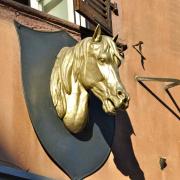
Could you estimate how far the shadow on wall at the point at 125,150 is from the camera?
817 centimetres

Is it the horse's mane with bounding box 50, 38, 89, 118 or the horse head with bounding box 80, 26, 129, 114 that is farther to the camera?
the horse's mane with bounding box 50, 38, 89, 118

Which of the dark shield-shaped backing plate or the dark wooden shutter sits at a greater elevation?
the dark wooden shutter

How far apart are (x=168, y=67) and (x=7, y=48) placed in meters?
2.60

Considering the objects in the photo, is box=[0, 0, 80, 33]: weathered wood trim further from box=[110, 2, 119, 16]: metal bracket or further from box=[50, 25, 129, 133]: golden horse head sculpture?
box=[110, 2, 119, 16]: metal bracket

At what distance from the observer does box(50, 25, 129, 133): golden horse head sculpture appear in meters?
7.49

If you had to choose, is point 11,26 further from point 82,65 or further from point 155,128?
point 155,128

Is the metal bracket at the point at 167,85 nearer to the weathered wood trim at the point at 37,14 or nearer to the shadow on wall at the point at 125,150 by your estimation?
the shadow on wall at the point at 125,150

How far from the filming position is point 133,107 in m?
8.62

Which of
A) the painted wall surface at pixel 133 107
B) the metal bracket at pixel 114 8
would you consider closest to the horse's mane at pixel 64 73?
the painted wall surface at pixel 133 107

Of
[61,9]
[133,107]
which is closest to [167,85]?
[133,107]

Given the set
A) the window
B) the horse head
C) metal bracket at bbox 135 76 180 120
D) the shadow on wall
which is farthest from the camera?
metal bracket at bbox 135 76 180 120

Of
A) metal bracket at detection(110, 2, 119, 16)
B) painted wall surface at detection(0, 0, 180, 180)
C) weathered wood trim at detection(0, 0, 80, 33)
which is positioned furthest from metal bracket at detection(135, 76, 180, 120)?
weathered wood trim at detection(0, 0, 80, 33)

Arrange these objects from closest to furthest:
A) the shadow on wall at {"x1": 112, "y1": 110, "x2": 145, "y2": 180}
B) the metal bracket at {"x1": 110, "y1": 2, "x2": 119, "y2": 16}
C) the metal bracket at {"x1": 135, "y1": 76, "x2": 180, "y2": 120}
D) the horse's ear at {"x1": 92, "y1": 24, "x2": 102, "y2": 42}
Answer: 1. the horse's ear at {"x1": 92, "y1": 24, "x2": 102, "y2": 42}
2. the shadow on wall at {"x1": 112, "y1": 110, "x2": 145, "y2": 180}
3. the metal bracket at {"x1": 135, "y1": 76, "x2": 180, "y2": 120}
4. the metal bracket at {"x1": 110, "y1": 2, "x2": 119, "y2": 16}

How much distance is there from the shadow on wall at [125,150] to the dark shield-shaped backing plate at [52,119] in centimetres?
18
